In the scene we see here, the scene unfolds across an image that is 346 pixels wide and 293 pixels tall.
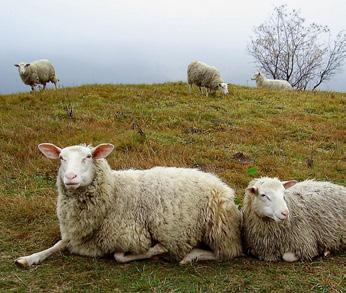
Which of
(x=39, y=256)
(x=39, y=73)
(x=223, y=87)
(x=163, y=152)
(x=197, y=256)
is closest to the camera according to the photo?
(x=39, y=256)

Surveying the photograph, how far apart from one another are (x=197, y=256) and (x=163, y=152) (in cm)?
442

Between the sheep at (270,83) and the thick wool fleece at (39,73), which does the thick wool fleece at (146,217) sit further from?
the sheep at (270,83)

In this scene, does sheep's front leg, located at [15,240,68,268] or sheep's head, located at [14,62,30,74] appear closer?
sheep's front leg, located at [15,240,68,268]

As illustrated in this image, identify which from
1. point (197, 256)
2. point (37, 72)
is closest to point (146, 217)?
point (197, 256)

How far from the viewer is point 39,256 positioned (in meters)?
4.88

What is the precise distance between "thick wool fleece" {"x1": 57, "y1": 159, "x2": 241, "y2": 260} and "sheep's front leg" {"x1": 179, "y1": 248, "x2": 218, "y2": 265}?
0.19 ft

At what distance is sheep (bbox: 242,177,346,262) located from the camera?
507 centimetres

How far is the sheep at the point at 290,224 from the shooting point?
16.6 feet

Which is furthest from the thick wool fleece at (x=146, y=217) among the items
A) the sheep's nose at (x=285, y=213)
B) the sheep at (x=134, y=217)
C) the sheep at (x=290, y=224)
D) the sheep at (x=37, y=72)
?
the sheep at (x=37, y=72)

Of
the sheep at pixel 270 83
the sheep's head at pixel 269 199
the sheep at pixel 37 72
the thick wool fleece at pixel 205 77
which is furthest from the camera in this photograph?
the sheep at pixel 270 83

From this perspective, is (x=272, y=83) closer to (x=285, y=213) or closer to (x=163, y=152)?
(x=163, y=152)

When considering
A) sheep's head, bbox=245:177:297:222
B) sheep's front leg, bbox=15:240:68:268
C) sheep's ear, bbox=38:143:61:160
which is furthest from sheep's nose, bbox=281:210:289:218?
sheep's ear, bbox=38:143:61:160

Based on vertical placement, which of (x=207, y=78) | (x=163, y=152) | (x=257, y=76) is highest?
(x=207, y=78)

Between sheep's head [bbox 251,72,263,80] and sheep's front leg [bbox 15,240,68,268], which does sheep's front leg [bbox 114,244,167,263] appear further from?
sheep's head [bbox 251,72,263,80]
